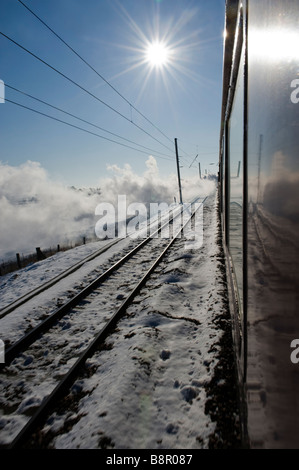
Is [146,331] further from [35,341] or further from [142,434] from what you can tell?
[35,341]

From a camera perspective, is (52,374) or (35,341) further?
(35,341)

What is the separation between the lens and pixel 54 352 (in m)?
4.56

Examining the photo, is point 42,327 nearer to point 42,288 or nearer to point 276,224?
point 42,288

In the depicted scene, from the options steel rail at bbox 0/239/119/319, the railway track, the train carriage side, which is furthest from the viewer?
steel rail at bbox 0/239/119/319

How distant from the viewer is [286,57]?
993 millimetres

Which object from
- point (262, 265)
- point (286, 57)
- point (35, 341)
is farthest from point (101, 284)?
point (286, 57)

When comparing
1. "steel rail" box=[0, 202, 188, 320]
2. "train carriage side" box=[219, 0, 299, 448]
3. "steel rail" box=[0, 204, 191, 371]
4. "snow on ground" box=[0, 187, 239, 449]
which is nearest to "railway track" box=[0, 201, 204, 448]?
"steel rail" box=[0, 204, 191, 371]

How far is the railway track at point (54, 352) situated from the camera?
130 inches

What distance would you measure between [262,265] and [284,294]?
0.46m

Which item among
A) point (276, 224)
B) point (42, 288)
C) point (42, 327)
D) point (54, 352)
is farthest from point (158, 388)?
point (42, 288)

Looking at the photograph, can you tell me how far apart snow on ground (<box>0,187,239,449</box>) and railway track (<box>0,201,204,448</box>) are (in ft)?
0.64

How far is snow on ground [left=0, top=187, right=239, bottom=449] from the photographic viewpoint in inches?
108

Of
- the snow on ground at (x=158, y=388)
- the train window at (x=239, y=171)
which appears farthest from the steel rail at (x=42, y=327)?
the train window at (x=239, y=171)

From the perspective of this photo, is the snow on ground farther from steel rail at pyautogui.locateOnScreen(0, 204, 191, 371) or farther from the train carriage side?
steel rail at pyautogui.locateOnScreen(0, 204, 191, 371)
